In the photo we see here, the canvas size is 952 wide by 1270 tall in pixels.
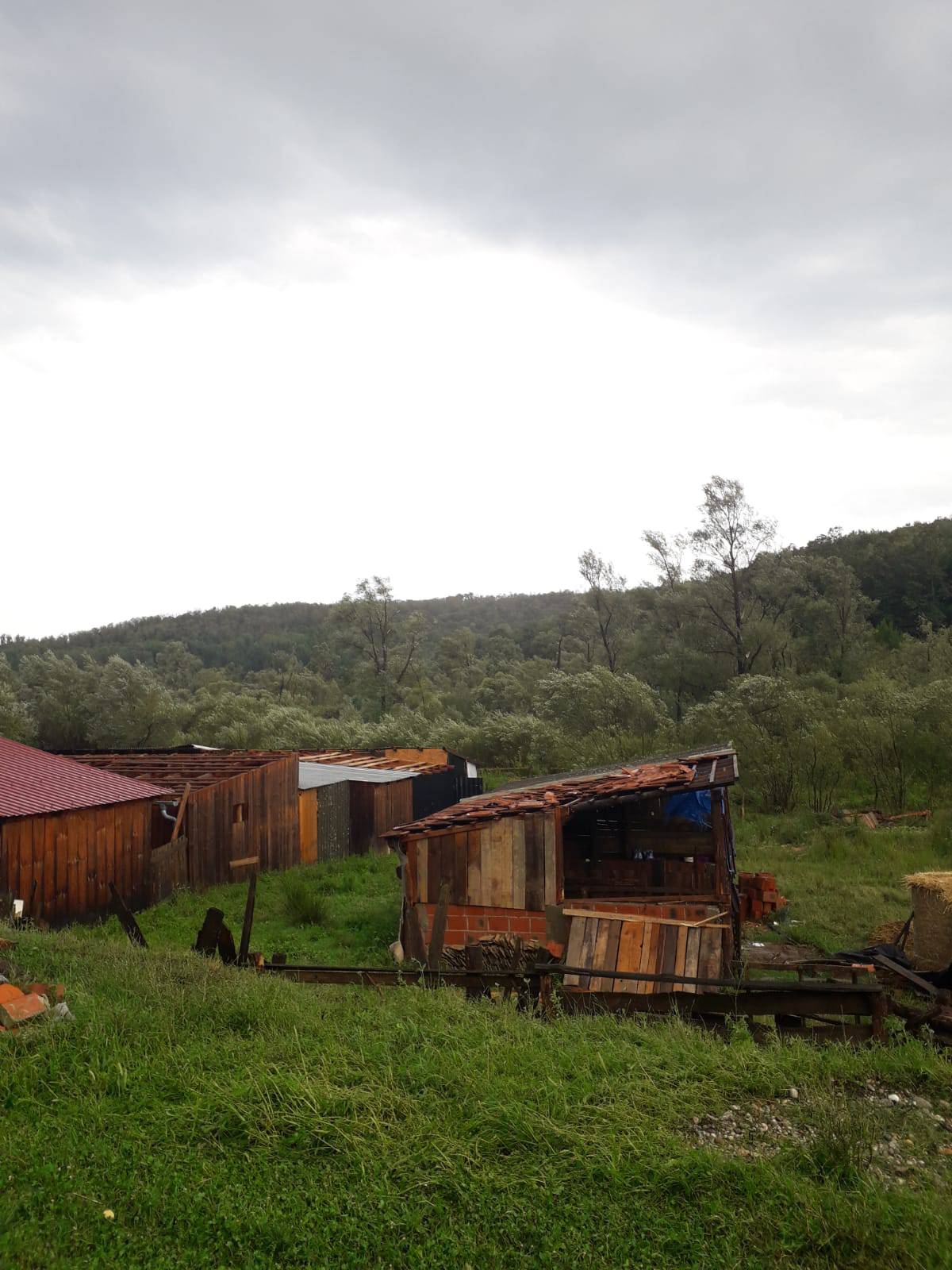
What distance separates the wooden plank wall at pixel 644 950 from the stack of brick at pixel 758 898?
15.6ft

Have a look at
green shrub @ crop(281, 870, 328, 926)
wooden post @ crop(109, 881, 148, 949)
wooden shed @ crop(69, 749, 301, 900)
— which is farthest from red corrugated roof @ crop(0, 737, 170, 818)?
wooden post @ crop(109, 881, 148, 949)

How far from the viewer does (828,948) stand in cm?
1174

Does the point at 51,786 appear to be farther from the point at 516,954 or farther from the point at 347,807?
the point at 516,954

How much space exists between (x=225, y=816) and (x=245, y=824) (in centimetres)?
71

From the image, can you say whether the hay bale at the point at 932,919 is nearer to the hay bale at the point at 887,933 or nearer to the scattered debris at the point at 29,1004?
the hay bale at the point at 887,933

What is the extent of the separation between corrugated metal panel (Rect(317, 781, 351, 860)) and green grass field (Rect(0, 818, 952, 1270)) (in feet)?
45.1

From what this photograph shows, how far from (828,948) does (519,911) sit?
4785 millimetres

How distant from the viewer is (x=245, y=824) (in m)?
17.7

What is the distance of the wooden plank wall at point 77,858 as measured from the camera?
484 inches

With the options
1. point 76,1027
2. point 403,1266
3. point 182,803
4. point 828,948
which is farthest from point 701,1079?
point 182,803

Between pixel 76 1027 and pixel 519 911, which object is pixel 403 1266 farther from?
pixel 519 911

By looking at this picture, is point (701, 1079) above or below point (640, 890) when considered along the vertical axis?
above

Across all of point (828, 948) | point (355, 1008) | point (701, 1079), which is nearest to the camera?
point (701, 1079)

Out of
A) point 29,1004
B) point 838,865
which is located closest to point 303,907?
point 29,1004
